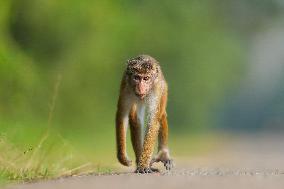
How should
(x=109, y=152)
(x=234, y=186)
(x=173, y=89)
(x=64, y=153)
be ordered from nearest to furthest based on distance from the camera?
(x=234, y=186) → (x=64, y=153) → (x=109, y=152) → (x=173, y=89)

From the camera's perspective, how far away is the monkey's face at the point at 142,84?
9.23 metres

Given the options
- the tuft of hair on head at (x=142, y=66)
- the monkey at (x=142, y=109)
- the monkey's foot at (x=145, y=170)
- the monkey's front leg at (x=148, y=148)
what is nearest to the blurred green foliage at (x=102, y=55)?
the monkey at (x=142, y=109)

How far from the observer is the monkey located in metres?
9.22

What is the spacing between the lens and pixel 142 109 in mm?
9391

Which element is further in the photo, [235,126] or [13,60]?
[235,126]

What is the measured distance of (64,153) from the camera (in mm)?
10055

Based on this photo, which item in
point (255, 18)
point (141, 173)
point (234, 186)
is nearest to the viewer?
point (234, 186)

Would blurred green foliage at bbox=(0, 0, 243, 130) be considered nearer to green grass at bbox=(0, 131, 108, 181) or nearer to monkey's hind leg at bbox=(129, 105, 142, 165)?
green grass at bbox=(0, 131, 108, 181)

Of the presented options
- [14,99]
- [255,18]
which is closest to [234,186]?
[14,99]

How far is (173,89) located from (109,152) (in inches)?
271

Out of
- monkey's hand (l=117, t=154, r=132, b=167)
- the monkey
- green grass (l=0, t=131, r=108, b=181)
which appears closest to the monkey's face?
the monkey

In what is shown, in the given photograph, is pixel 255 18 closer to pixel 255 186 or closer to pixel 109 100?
pixel 109 100

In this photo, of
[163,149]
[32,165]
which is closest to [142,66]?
[163,149]

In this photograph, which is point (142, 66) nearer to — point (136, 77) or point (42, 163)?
point (136, 77)
